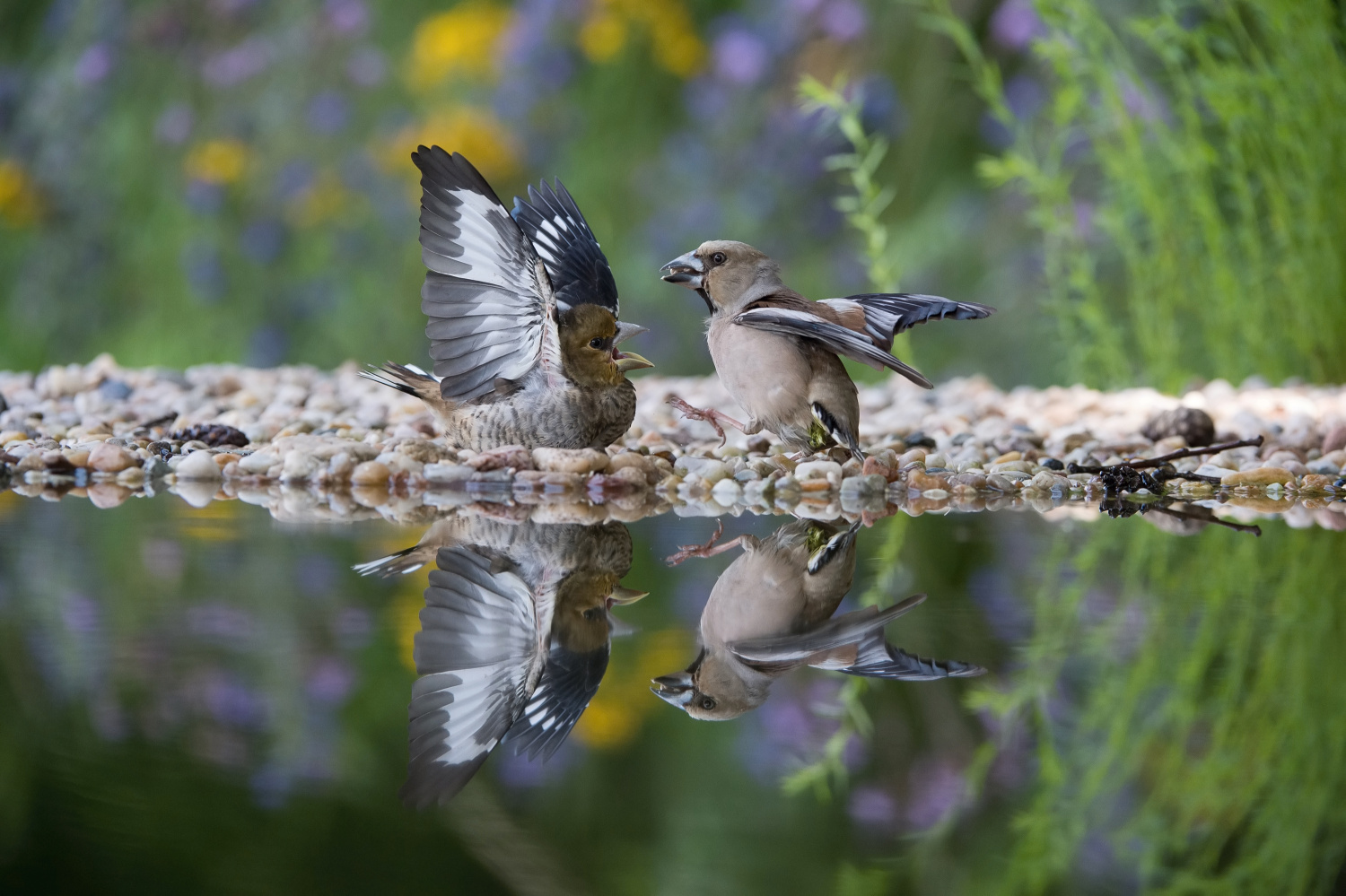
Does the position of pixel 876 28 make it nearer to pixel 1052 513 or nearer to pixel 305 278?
pixel 305 278

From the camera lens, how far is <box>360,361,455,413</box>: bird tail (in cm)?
227

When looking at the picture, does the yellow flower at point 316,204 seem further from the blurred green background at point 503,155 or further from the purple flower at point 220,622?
the purple flower at point 220,622

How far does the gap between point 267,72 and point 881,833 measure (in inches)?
211

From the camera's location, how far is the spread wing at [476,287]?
6.48 ft

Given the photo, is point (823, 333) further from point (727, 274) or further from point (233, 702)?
point (233, 702)

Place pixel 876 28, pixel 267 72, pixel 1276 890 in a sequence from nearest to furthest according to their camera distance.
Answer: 1. pixel 1276 890
2. pixel 876 28
3. pixel 267 72

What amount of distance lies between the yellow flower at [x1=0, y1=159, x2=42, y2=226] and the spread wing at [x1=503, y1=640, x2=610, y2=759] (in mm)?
5196

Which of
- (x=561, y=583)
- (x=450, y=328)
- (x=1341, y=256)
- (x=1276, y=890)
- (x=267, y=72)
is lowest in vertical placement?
(x=1276, y=890)

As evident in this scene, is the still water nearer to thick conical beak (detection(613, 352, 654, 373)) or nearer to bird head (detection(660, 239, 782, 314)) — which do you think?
thick conical beak (detection(613, 352, 654, 373))

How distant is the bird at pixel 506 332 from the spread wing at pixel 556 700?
1.03m

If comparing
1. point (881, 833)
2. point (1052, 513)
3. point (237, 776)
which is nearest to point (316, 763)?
point (237, 776)

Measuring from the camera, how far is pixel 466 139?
5.06m

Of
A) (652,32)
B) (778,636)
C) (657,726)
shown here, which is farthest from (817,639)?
(652,32)

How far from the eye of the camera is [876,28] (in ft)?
16.3
